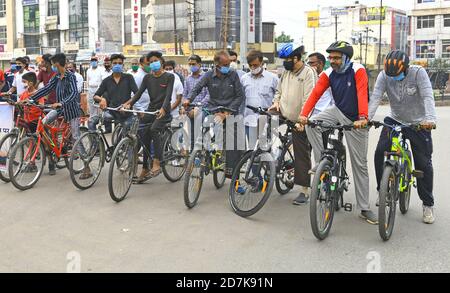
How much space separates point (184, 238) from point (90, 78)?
28.6 feet

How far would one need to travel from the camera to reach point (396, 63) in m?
4.93

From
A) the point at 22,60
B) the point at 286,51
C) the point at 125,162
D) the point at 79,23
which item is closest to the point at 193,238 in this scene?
the point at 125,162

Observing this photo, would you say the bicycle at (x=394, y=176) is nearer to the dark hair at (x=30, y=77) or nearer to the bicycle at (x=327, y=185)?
the bicycle at (x=327, y=185)

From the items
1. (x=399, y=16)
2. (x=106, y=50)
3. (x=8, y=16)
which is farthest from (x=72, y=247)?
(x=399, y=16)

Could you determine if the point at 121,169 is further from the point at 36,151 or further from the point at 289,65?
the point at 289,65

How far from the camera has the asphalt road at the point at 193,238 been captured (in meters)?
4.16

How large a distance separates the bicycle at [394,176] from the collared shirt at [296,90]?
1.13m

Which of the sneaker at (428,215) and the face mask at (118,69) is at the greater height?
the face mask at (118,69)

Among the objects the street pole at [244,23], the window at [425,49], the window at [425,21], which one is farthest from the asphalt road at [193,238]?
the window at [425,21]

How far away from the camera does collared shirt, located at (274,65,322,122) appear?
19.7ft

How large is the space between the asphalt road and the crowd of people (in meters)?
0.53

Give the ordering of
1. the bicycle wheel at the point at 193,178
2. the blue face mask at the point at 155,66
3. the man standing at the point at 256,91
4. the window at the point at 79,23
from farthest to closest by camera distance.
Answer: the window at the point at 79,23, the blue face mask at the point at 155,66, the man standing at the point at 256,91, the bicycle wheel at the point at 193,178

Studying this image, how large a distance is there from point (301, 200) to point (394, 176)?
5.01 feet
